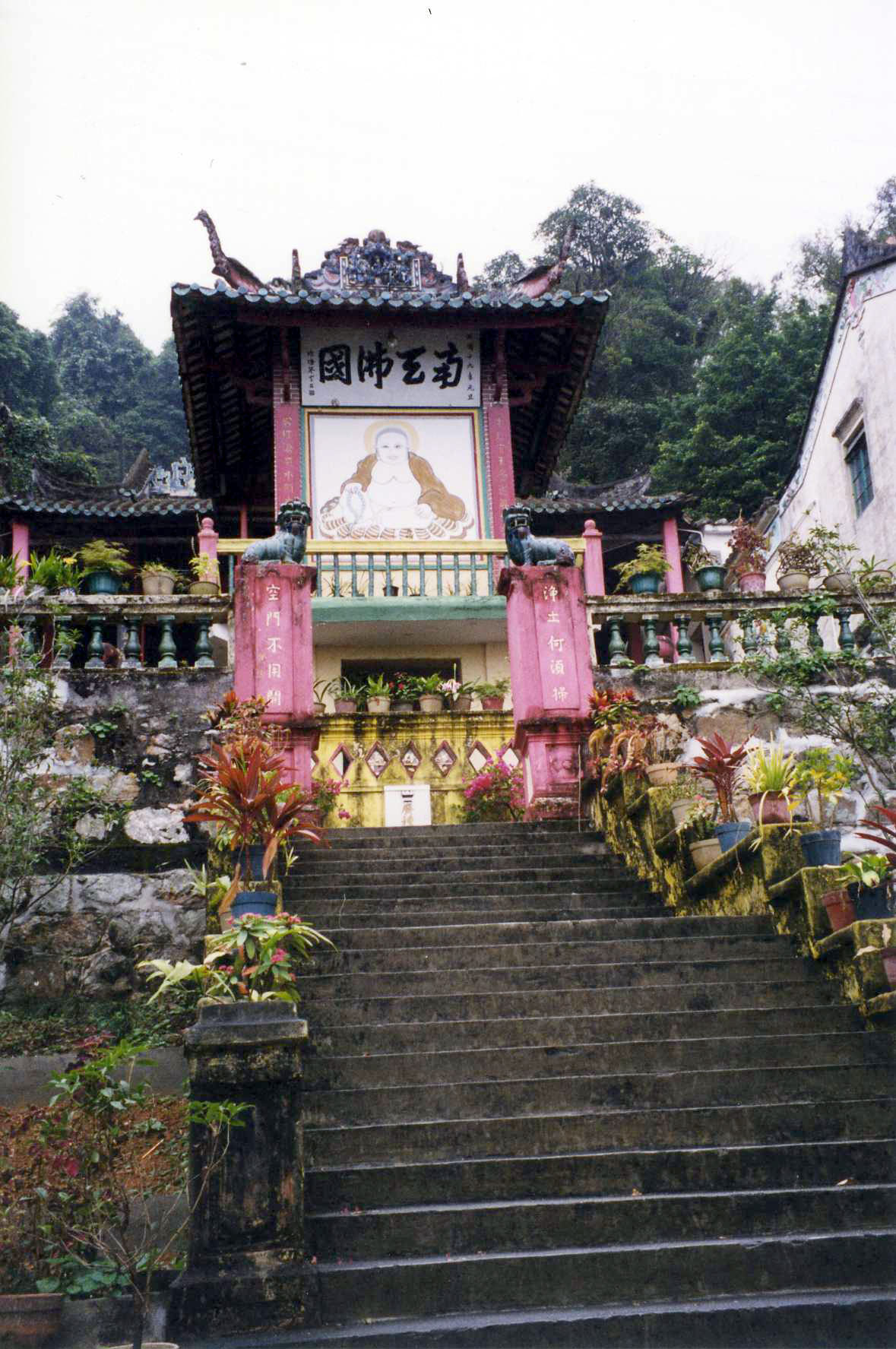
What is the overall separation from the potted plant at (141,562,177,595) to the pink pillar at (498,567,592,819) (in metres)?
3.28

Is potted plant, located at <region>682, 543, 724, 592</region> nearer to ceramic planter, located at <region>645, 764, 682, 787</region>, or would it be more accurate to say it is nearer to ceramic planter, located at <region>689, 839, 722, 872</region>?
ceramic planter, located at <region>645, 764, 682, 787</region>

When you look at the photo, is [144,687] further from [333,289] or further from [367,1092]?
[333,289]

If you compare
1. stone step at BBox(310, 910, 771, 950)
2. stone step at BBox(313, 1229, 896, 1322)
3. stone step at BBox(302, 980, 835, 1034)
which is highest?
stone step at BBox(310, 910, 771, 950)

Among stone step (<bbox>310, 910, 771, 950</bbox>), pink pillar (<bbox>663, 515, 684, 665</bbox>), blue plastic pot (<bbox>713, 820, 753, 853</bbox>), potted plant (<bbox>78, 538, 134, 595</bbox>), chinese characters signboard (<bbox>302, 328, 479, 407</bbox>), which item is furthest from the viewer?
pink pillar (<bbox>663, 515, 684, 665</bbox>)

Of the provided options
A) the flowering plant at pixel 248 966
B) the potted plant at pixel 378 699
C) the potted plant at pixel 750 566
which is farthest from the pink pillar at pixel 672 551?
the flowering plant at pixel 248 966

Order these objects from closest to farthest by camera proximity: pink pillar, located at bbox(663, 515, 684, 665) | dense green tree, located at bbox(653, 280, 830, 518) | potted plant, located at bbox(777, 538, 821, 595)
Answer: potted plant, located at bbox(777, 538, 821, 595), pink pillar, located at bbox(663, 515, 684, 665), dense green tree, located at bbox(653, 280, 830, 518)

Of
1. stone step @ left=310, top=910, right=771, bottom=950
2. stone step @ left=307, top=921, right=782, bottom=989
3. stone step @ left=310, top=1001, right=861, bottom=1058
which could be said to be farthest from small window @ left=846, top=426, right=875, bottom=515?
stone step @ left=310, top=1001, right=861, bottom=1058

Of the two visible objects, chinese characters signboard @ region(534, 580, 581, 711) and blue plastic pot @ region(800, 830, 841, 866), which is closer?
blue plastic pot @ region(800, 830, 841, 866)

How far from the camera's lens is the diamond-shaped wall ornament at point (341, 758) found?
11352 mm

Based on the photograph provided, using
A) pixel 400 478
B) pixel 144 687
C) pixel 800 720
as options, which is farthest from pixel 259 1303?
pixel 400 478

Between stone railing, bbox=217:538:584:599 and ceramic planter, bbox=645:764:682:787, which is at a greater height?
stone railing, bbox=217:538:584:599

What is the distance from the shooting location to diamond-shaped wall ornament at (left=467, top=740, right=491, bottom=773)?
11.4 metres

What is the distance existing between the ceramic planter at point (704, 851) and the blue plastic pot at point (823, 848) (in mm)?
696

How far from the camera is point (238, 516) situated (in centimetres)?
1816
